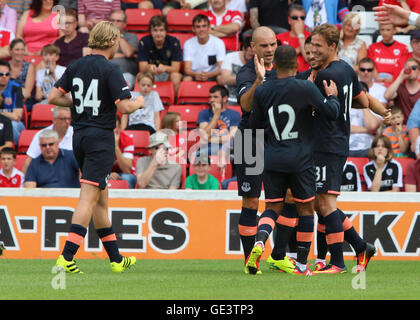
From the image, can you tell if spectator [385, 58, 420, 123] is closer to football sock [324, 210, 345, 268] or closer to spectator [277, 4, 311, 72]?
spectator [277, 4, 311, 72]

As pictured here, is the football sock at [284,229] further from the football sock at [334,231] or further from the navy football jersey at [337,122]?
the navy football jersey at [337,122]

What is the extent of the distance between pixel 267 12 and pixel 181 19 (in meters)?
1.73

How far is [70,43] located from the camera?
1404 cm

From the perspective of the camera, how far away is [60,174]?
1091 centimetres

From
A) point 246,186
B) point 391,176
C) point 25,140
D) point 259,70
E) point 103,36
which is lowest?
point 391,176

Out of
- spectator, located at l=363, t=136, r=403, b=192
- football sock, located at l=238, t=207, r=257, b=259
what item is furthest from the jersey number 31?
spectator, located at l=363, t=136, r=403, b=192

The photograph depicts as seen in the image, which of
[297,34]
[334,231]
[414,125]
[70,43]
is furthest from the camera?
[70,43]

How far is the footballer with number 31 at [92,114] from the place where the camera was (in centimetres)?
735

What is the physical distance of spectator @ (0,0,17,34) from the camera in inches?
580

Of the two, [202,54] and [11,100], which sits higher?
[202,54]

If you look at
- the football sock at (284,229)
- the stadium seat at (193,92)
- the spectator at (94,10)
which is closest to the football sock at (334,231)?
the football sock at (284,229)

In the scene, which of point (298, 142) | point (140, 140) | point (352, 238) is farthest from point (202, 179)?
point (298, 142)

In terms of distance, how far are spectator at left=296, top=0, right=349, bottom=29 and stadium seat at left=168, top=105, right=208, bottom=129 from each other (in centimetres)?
271

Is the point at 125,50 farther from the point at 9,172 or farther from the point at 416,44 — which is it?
the point at 416,44
